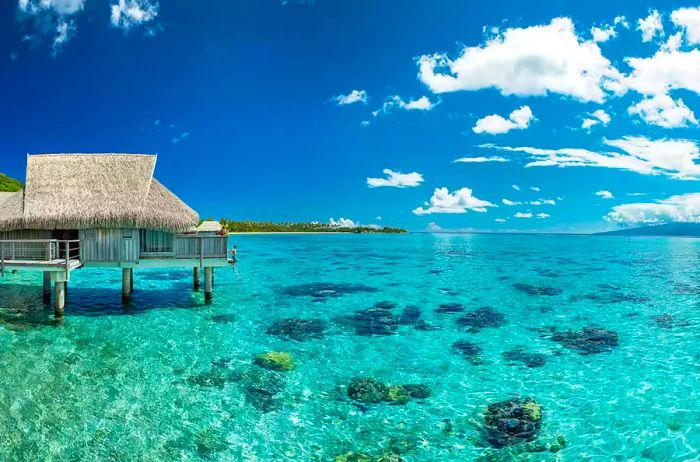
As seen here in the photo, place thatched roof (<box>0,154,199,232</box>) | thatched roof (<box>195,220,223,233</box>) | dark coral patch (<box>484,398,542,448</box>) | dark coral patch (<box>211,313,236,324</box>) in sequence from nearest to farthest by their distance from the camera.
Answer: dark coral patch (<box>484,398,542,448</box>), thatched roof (<box>0,154,199,232</box>), dark coral patch (<box>211,313,236,324</box>), thatched roof (<box>195,220,223,233</box>)

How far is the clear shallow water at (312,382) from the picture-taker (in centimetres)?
969

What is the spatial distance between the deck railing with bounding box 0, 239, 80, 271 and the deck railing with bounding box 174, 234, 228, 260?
4383 mm

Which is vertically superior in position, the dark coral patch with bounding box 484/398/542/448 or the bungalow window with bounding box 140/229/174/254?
the bungalow window with bounding box 140/229/174/254

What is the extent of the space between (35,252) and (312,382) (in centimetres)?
1491

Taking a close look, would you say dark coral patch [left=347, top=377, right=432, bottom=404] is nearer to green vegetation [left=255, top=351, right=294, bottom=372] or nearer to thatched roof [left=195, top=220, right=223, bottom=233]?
green vegetation [left=255, top=351, right=294, bottom=372]

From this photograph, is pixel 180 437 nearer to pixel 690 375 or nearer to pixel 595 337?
pixel 690 375

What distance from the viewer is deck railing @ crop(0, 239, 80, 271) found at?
59.9ft

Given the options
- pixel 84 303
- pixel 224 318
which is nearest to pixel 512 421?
pixel 224 318

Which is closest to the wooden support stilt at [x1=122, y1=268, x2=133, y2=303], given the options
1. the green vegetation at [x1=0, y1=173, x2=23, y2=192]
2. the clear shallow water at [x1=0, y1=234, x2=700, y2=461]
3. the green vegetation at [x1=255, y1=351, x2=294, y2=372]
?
the clear shallow water at [x1=0, y1=234, x2=700, y2=461]

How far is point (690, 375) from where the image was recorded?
46.2 feet

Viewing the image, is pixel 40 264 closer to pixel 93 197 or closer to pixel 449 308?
pixel 93 197

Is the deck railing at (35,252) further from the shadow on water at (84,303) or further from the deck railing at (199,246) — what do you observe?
the deck railing at (199,246)

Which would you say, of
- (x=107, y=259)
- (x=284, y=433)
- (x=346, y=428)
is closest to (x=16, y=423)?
(x=284, y=433)

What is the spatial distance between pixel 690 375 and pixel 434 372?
835 centimetres
